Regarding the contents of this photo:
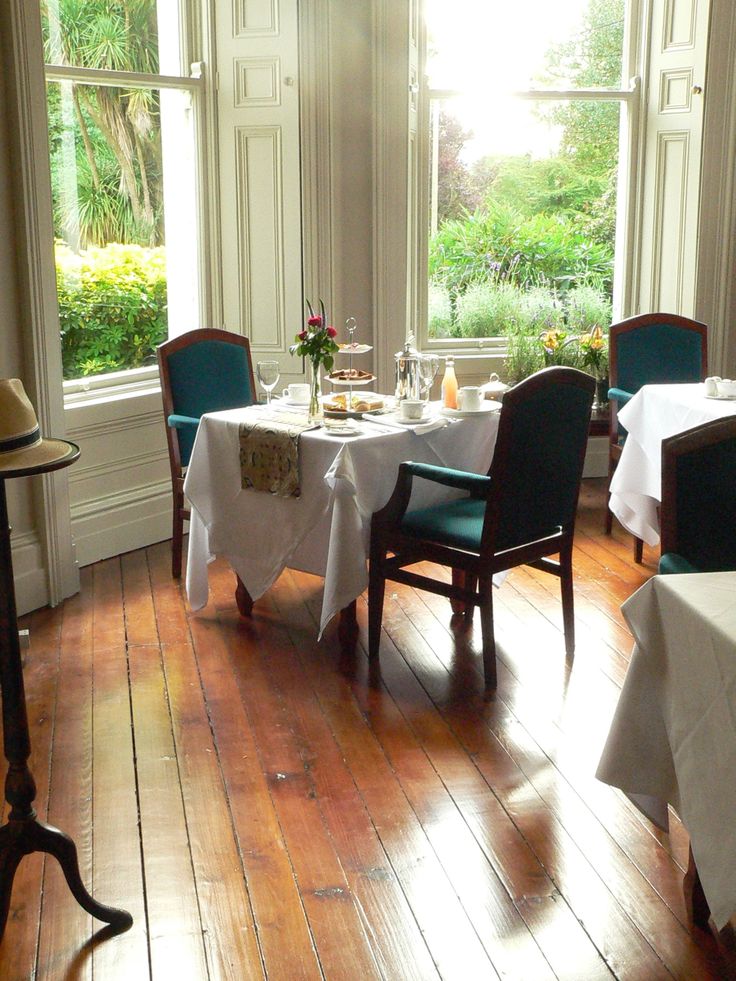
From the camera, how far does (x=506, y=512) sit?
359cm

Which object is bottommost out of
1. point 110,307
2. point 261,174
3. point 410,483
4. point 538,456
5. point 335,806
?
point 335,806

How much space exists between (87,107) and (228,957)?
3.91m

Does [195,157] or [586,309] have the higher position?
[195,157]

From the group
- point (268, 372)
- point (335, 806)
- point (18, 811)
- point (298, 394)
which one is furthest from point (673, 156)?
point (18, 811)

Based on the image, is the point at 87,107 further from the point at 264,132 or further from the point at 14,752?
the point at 14,752

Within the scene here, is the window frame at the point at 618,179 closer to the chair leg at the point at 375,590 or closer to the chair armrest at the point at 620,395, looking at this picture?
the chair armrest at the point at 620,395

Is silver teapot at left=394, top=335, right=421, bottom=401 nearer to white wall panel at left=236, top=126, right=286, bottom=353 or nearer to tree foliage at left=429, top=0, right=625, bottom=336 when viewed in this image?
white wall panel at left=236, top=126, right=286, bottom=353

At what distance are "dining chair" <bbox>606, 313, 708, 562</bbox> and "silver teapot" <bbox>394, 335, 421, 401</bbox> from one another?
4.50ft

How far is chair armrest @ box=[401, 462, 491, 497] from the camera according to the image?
358cm

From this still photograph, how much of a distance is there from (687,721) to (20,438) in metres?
1.42

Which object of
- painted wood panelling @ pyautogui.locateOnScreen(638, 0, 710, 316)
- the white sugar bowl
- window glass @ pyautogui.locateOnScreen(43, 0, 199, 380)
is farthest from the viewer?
painted wood panelling @ pyautogui.locateOnScreen(638, 0, 710, 316)

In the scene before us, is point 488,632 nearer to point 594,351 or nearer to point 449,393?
point 449,393

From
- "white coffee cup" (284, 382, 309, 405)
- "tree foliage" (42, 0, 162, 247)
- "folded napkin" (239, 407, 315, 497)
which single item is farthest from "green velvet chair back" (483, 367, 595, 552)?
"tree foliage" (42, 0, 162, 247)

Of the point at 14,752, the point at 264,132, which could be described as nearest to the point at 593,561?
the point at 264,132
